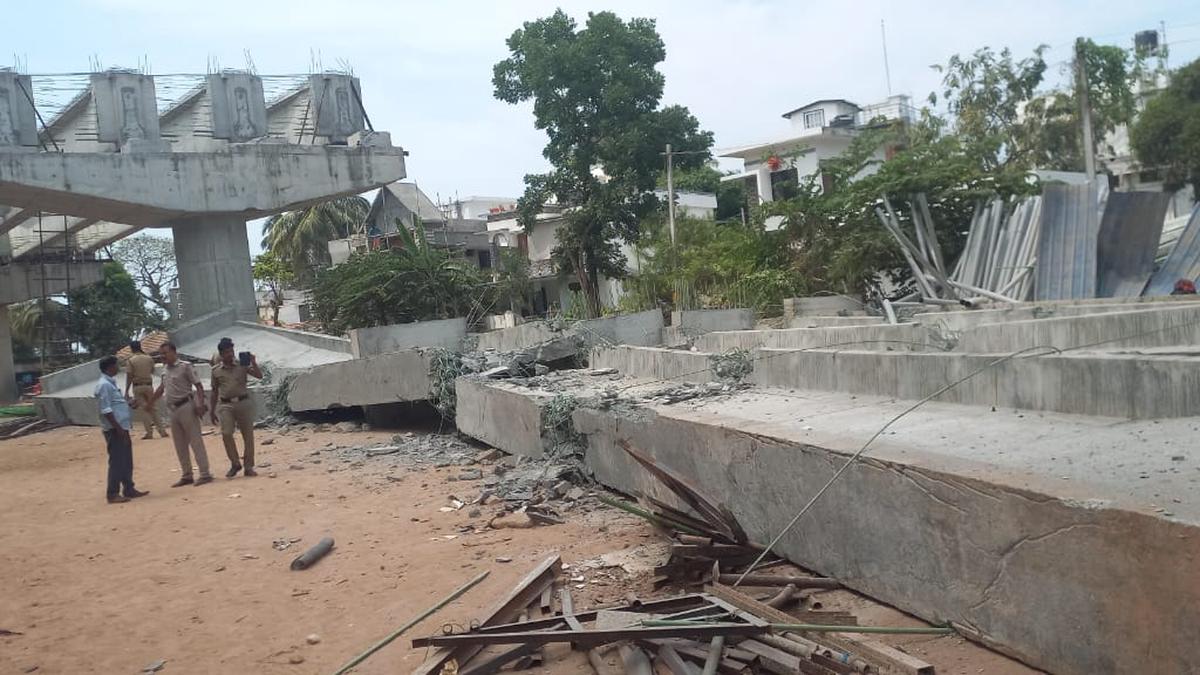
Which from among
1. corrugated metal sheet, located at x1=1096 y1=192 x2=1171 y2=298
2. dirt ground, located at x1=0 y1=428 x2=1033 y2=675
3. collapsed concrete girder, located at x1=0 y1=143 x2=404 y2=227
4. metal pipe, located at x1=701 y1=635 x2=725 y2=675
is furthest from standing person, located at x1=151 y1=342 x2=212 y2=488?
collapsed concrete girder, located at x1=0 y1=143 x2=404 y2=227

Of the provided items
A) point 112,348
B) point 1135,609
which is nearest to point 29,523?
point 1135,609

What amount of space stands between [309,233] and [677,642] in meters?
37.0

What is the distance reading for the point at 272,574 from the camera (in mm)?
6004

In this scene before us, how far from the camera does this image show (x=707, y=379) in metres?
7.96

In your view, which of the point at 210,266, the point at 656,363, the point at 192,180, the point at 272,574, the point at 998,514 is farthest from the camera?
the point at 210,266

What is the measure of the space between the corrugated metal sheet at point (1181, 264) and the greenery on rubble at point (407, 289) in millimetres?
12318

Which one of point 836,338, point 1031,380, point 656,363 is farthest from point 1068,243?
point 1031,380

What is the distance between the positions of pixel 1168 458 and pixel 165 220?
79.9 feet

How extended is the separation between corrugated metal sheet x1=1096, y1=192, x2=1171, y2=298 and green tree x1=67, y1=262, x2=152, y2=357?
28536 millimetres

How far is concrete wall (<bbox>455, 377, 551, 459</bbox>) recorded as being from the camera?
838 centimetres

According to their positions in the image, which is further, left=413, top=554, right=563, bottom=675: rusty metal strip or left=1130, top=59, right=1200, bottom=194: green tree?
left=1130, top=59, right=1200, bottom=194: green tree

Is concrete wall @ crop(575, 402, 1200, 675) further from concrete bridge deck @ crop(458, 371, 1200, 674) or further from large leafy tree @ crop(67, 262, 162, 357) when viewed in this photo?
large leafy tree @ crop(67, 262, 162, 357)

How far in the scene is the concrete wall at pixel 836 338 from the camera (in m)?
8.31

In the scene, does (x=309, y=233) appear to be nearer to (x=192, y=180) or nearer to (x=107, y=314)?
(x=107, y=314)
